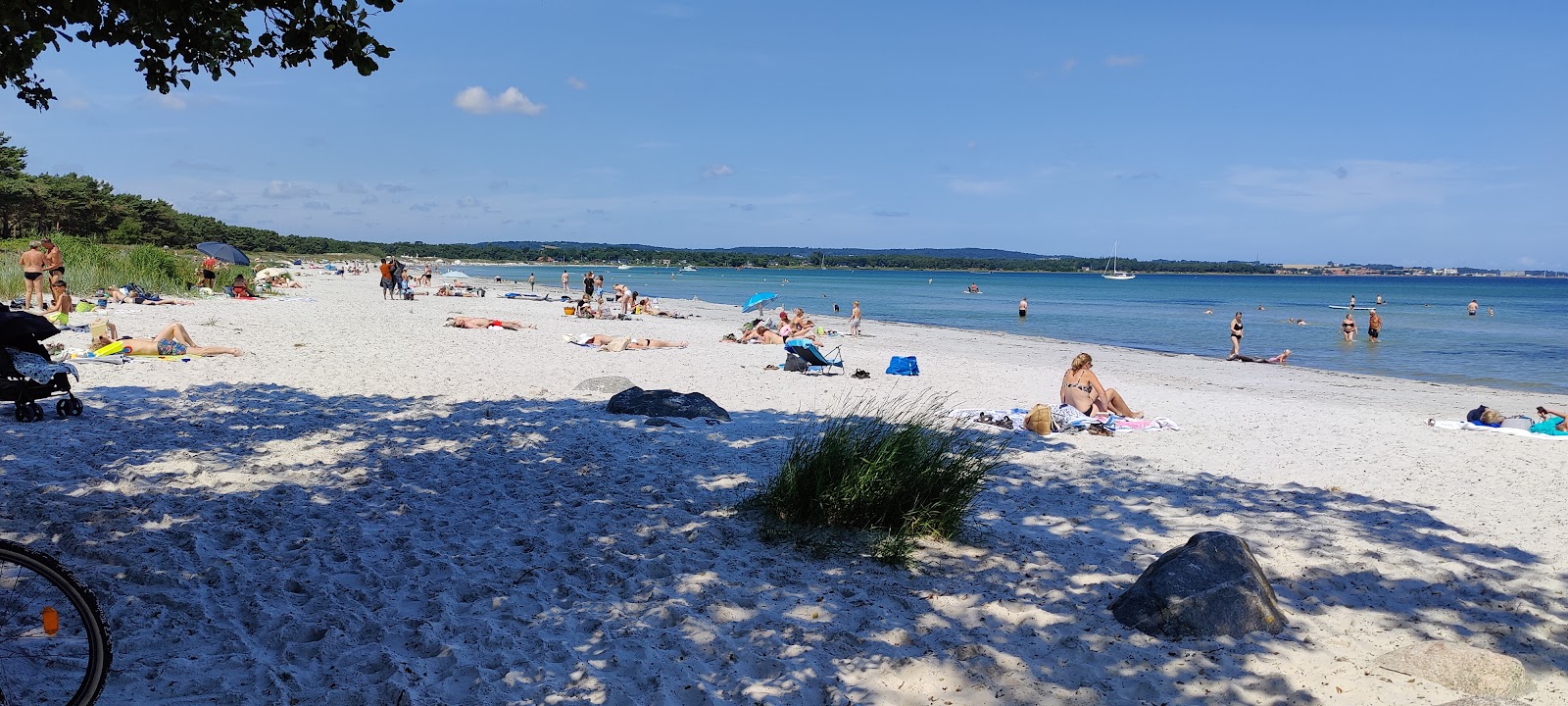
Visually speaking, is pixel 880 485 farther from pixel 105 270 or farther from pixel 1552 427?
pixel 105 270

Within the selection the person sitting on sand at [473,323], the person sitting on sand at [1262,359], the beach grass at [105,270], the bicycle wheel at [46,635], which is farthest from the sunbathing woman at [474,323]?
the person sitting on sand at [1262,359]

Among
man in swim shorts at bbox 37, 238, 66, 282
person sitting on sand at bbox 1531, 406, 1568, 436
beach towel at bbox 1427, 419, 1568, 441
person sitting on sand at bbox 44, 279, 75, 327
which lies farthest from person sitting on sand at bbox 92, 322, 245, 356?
person sitting on sand at bbox 1531, 406, 1568, 436

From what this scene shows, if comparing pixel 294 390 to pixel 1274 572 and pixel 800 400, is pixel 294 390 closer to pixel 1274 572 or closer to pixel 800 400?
pixel 800 400

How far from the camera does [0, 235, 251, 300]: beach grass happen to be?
19.0 m

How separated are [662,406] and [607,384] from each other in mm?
1719

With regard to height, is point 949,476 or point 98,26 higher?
point 98,26

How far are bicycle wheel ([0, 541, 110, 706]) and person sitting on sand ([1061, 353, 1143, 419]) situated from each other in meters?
8.68

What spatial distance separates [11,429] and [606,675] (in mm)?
5498

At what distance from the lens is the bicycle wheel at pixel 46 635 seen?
8.24 feet

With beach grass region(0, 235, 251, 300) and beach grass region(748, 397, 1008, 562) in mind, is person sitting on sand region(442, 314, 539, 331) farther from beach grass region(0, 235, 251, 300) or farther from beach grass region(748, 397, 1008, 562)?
beach grass region(748, 397, 1008, 562)

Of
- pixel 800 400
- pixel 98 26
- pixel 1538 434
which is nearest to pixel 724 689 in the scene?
pixel 98 26

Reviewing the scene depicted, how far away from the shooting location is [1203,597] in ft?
12.9

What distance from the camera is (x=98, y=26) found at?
401 centimetres

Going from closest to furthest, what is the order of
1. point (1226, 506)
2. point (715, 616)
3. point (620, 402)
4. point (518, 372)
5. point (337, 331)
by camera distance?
point (715, 616) < point (1226, 506) < point (620, 402) < point (518, 372) < point (337, 331)
